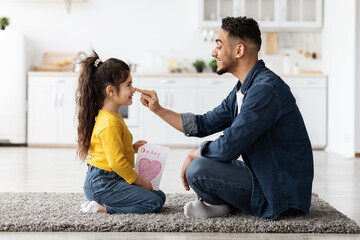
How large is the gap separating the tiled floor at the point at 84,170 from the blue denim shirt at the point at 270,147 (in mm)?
238

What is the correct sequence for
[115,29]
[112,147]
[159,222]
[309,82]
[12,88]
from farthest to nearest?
[115,29] < [12,88] < [309,82] < [112,147] < [159,222]

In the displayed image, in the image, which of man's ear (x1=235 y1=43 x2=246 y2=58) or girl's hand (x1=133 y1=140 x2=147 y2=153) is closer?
man's ear (x1=235 y1=43 x2=246 y2=58)

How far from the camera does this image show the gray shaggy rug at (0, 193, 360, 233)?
214cm

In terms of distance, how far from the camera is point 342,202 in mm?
2924

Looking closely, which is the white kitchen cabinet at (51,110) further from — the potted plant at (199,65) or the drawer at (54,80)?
the potted plant at (199,65)

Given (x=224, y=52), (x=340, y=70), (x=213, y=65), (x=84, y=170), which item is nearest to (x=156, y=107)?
(x=224, y=52)

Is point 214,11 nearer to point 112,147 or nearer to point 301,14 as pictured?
point 301,14

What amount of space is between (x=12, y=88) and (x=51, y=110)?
21.7 inches

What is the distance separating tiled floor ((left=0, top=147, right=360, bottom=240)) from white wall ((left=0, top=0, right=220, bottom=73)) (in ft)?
5.18

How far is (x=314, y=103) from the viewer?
652cm

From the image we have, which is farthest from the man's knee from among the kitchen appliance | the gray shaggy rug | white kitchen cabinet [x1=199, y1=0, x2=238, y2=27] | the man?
the kitchen appliance

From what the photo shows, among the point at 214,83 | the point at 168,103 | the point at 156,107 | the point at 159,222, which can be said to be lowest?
the point at 159,222

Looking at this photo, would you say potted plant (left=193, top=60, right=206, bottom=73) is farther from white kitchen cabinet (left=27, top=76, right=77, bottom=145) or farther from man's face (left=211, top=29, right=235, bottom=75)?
man's face (left=211, top=29, right=235, bottom=75)

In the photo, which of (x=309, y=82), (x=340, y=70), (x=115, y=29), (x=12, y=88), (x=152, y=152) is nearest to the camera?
(x=152, y=152)
